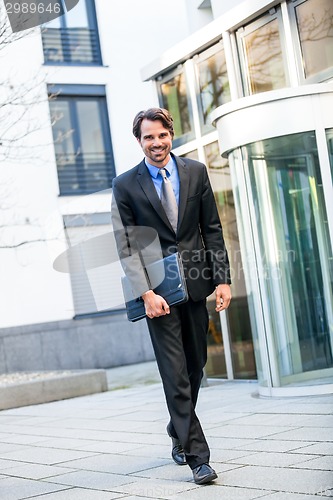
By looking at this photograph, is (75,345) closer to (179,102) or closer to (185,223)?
(179,102)

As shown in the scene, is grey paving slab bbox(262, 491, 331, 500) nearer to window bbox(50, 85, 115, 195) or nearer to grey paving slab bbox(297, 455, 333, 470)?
grey paving slab bbox(297, 455, 333, 470)

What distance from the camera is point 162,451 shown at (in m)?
6.39

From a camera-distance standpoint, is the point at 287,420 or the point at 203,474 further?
the point at 287,420

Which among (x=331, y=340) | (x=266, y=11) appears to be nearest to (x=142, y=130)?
(x=331, y=340)

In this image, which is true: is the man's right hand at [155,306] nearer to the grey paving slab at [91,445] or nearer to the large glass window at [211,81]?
the grey paving slab at [91,445]

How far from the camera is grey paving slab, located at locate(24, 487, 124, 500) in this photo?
4891 mm

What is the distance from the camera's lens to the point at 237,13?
994cm

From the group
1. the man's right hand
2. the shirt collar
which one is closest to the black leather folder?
the man's right hand

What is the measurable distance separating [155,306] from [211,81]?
20.7 feet

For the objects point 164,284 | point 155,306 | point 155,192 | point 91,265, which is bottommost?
point 155,306

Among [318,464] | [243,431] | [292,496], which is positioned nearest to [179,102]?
[243,431]

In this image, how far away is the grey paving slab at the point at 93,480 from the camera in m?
5.27

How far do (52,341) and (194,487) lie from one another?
1502 cm

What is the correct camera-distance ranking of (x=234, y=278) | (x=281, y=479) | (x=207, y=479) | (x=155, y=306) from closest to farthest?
(x=281, y=479), (x=207, y=479), (x=155, y=306), (x=234, y=278)
